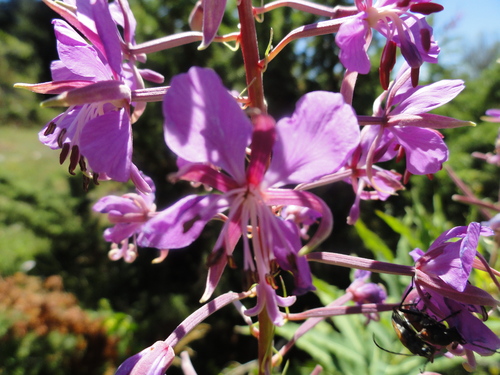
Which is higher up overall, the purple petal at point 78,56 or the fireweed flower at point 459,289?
the purple petal at point 78,56

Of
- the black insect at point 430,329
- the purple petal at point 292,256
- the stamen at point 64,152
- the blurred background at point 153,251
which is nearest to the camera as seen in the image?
the purple petal at point 292,256

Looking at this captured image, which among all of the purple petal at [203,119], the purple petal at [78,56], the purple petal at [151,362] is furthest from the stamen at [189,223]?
the purple petal at [78,56]

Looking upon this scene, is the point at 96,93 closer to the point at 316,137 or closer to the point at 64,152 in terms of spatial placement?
the point at 64,152

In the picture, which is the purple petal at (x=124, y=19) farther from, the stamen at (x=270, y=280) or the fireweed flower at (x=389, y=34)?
the stamen at (x=270, y=280)

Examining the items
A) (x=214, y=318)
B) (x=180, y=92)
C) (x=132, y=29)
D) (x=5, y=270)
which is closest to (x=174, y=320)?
(x=214, y=318)

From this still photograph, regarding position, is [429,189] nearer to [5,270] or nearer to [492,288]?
[492,288]

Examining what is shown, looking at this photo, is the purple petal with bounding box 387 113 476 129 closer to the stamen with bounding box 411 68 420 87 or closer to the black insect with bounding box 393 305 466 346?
the stamen with bounding box 411 68 420 87
